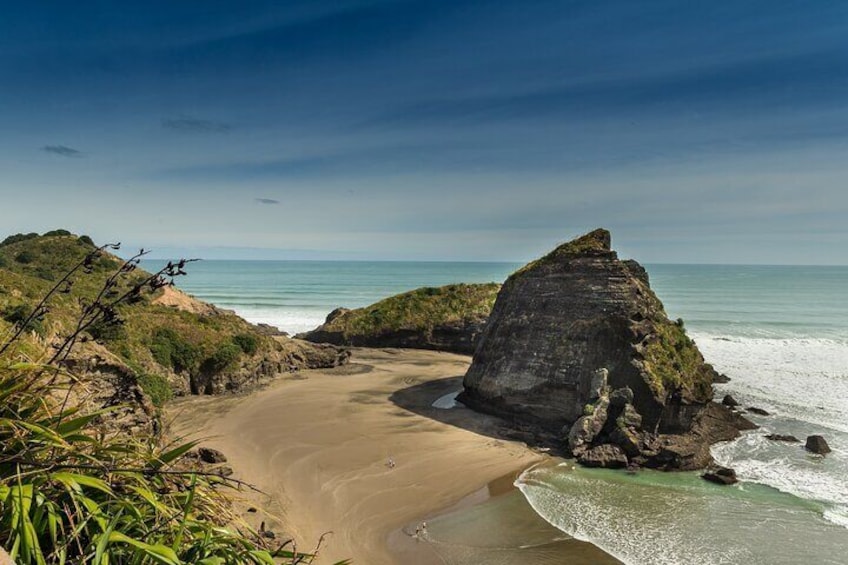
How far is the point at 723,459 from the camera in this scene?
1794 centimetres

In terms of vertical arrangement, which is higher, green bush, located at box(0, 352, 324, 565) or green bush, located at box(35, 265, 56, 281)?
green bush, located at box(35, 265, 56, 281)

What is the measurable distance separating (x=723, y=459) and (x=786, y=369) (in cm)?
1921

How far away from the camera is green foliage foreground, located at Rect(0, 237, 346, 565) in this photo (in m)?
2.87

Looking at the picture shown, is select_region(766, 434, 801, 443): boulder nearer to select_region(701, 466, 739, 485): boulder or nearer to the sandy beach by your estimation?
select_region(701, 466, 739, 485): boulder

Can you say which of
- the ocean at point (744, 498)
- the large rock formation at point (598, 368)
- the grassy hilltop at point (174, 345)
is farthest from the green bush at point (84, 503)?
the large rock formation at point (598, 368)

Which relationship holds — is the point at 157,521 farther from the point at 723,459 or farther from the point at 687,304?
the point at 687,304

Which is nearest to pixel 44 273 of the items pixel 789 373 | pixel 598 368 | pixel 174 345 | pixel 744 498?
pixel 174 345

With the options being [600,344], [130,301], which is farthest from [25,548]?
[600,344]

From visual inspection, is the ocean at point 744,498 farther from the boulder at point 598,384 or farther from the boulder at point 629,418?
the boulder at point 598,384

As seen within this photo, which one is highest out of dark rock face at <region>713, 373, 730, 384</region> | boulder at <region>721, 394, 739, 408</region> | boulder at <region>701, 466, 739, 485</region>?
dark rock face at <region>713, 373, 730, 384</region>

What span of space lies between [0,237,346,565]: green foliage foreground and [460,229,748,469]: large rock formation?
15.9m

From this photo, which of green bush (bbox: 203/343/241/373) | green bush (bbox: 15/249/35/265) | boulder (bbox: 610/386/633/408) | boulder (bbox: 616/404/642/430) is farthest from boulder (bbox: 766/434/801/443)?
green bush (bbox: 15/249/35/265)

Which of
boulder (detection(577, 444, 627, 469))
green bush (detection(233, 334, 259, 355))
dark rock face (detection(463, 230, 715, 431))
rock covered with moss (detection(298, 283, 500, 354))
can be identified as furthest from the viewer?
rock covered with moss (detection(298, 283, 500, 354))

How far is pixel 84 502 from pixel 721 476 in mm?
17566
